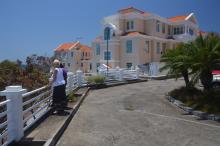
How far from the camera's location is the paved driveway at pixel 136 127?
7.83 meters

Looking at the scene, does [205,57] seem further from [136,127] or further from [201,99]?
[136,127]

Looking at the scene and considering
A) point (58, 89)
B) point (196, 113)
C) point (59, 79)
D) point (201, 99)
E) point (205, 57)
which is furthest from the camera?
point (205, 57)

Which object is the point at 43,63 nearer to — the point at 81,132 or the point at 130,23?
the point at 81,132

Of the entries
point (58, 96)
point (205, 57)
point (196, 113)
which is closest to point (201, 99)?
point (196, 113)

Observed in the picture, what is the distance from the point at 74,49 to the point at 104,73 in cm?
4015

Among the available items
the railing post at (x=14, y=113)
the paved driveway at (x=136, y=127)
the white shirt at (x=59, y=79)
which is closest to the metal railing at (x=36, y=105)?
the white shirt at (x=59, y=79)

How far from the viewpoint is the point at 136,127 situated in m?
9.50

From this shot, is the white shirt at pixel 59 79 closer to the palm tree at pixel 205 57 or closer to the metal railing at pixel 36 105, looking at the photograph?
the metal railing at pixel 36 105

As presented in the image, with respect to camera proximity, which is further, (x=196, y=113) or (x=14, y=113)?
(x=196, y=113)

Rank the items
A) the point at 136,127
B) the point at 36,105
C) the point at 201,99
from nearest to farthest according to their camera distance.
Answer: the point at 36,105, the point at 136,127, the point at 201,99

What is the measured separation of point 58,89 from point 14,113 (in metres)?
3.44

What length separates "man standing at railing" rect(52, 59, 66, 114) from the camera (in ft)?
33.0

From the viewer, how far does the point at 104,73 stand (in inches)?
976

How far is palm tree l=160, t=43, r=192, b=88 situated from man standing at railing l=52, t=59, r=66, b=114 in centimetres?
695
